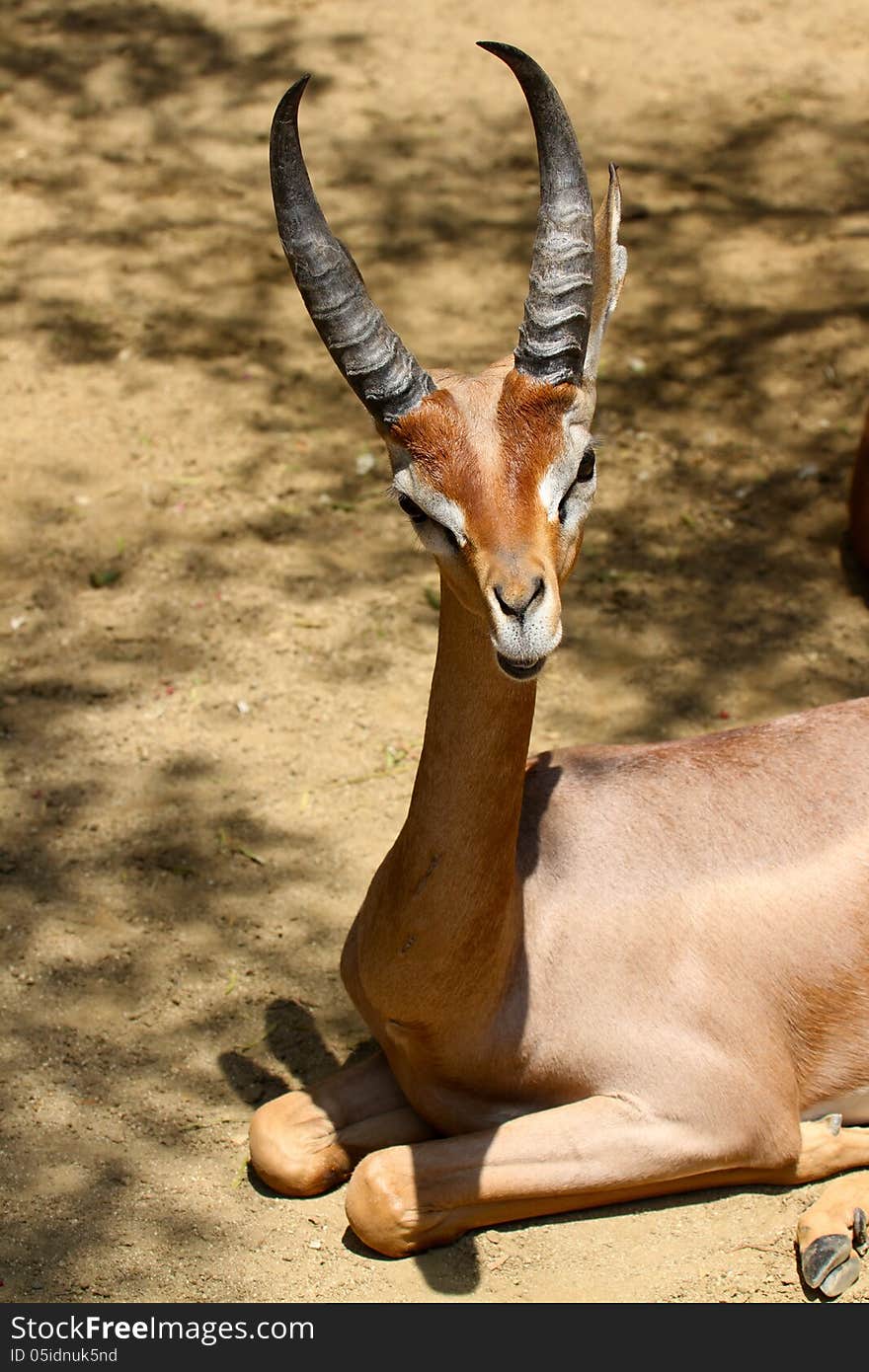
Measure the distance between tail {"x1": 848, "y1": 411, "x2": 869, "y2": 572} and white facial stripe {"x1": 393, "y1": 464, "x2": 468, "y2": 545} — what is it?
11.9ft

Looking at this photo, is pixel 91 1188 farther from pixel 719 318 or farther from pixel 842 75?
pixel 842 75

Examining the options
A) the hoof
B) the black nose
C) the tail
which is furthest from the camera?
the tail

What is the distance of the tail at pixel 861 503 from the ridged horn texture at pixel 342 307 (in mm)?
3585

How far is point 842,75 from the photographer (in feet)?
33.4

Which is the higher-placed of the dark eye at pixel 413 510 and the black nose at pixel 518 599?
the black nose at pixel 518 599

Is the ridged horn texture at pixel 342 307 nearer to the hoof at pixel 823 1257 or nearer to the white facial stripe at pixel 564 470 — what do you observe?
the white facial stripe at pixel 564 470

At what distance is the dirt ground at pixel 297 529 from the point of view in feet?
14.5

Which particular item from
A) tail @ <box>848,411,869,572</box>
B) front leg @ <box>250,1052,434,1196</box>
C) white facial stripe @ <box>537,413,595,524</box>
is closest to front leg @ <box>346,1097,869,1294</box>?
front leg @ <box>250,1052,434,1196</box>

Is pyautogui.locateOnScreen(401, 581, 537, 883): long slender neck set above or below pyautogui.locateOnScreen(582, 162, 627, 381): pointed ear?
below

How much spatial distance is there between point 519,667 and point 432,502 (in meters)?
0.42

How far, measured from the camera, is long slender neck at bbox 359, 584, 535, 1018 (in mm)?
3812

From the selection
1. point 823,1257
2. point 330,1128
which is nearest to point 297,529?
point 330,1128

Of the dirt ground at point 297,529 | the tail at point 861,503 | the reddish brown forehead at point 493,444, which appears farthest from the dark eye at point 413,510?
the tail at point 861,503

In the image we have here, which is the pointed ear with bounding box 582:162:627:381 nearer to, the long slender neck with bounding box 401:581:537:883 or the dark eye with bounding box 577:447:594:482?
the dark eye with bounding box 577:447:594:482
